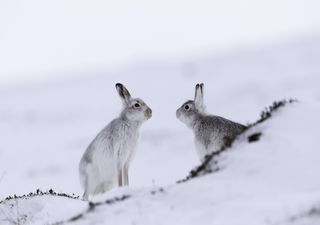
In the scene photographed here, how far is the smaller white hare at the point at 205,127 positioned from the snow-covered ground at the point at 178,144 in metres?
0.93

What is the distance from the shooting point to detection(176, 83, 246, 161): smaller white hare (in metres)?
10.0

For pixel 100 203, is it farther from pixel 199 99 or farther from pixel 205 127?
pixel 199 99

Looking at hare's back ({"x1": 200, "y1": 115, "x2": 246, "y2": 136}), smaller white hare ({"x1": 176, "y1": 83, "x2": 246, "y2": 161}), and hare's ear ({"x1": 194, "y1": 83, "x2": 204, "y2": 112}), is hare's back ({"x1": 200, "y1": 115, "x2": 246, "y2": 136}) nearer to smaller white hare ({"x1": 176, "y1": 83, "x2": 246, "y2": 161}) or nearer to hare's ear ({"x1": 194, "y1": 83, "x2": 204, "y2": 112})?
smaller white hare ({"x1": 176, "y1": 83, "x2": 246, "y2": 161})

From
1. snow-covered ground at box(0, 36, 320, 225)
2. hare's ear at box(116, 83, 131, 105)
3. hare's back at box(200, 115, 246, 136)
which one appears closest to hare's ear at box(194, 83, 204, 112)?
hare's back at box(200, 115, 246, 136)

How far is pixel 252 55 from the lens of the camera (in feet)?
159

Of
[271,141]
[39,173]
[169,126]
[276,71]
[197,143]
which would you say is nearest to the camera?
[271,141]

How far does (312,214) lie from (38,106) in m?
35.3

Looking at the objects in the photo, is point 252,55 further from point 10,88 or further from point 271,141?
point 271,141

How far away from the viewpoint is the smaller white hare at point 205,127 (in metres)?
10.0

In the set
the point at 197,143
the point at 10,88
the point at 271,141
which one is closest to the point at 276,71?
the point at 10,88

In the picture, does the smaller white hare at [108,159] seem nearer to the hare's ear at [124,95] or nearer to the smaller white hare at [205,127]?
the hare's ear at [124,95]

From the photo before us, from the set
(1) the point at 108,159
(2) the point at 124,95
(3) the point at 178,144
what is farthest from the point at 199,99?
(3) the point at 178,144

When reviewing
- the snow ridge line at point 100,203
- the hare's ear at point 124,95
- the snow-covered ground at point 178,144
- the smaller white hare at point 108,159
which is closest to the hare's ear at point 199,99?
the hare's ear at point 124,95

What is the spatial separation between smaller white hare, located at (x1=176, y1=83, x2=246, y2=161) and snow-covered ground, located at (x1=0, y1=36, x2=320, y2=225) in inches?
36.5
